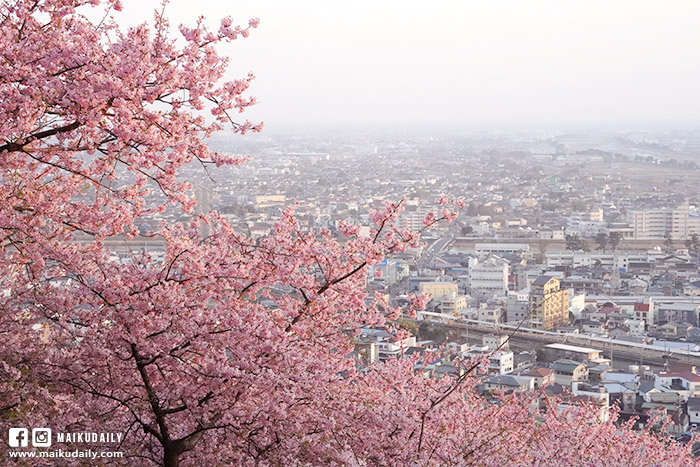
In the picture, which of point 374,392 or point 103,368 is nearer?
point 103,368

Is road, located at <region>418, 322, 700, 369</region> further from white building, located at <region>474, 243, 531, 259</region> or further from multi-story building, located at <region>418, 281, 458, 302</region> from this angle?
white building, located at <region>474, 243, 531, 259</region>

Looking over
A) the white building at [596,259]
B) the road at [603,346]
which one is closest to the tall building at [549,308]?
the road at [603,346]

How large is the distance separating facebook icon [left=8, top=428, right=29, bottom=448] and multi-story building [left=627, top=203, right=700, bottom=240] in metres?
21.4

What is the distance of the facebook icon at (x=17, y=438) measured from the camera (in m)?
2.27

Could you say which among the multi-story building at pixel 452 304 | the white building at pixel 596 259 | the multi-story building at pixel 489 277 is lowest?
the white building at pixel 596 259

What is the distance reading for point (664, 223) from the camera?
74.2 feet

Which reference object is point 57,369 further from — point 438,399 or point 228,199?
point 228,199

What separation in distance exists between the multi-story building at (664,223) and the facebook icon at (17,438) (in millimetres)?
21351

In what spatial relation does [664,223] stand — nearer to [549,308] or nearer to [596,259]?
[596,259]

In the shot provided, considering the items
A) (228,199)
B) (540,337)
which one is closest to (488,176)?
(228,199)

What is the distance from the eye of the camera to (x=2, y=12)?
7.81ft

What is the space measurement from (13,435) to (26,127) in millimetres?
745

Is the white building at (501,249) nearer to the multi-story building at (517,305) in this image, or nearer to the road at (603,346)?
the multi-story building at (517,305)

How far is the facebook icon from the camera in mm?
2266
